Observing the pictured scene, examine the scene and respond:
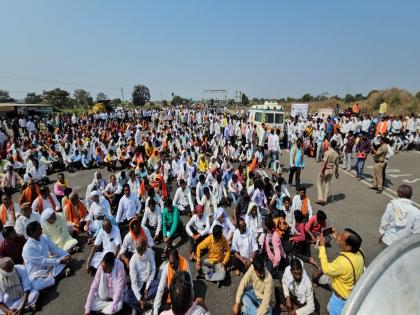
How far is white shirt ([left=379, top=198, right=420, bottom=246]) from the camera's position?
4453 millimetres

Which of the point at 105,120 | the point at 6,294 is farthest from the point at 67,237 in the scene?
the point at 105,120

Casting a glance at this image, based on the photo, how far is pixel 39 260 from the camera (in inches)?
196

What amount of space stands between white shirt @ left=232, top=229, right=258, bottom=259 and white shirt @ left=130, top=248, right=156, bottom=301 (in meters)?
1.73

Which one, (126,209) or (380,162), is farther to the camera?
(380,162)

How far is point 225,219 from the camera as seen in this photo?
248 inches

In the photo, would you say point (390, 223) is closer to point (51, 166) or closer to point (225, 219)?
point (225, 219)

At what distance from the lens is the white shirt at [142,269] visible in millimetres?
4594

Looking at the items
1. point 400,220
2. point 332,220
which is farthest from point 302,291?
point 332,220

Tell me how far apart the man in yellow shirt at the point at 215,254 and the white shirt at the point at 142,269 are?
0.96 m

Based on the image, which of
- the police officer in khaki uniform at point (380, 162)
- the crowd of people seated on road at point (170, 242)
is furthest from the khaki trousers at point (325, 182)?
the police officer in khaki uniform at point (380, 162)

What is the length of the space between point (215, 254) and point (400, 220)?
322 centimetres

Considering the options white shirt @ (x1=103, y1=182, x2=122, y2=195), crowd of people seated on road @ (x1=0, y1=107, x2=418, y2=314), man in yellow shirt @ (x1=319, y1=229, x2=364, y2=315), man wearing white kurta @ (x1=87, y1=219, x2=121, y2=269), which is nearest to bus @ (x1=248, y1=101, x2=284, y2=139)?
crowd of people seated on road @ (x1=0, y1=107, x2=418, y2=314)

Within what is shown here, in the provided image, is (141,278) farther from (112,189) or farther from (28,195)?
(28,195)

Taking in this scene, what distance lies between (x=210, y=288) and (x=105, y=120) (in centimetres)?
2542
